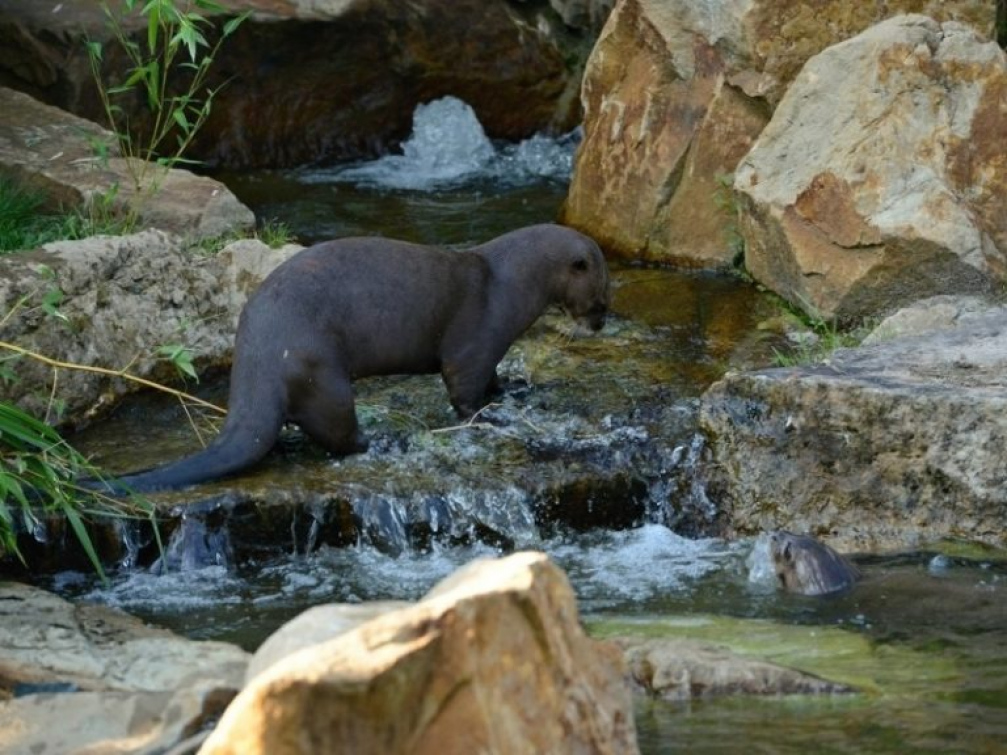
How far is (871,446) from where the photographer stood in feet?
19.0

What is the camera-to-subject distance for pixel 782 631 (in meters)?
5.01

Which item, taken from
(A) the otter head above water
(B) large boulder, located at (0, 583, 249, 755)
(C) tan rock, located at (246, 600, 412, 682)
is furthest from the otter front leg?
(C) tan rock, located at (246, 600, 412, 682)

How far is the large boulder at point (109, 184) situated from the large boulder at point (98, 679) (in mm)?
2813

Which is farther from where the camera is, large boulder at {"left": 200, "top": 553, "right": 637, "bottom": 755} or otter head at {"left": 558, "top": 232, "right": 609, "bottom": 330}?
otter head at {"left": 558, "top": 232, "right": 609, "bottom": 330}

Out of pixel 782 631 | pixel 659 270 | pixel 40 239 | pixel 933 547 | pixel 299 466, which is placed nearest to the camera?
pixel 782 631

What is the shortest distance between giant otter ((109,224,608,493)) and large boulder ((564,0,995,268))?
166cm

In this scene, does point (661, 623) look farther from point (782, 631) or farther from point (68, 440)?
point (68, 440)

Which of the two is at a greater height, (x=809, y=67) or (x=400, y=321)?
(x=809, y=67)

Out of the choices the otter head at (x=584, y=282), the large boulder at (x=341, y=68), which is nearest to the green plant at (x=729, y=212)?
the otter head at (x=584, y=282)

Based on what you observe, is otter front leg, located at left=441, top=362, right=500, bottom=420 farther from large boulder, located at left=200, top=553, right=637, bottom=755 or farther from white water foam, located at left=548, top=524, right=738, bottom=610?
large boulder, located at left=200, top=553, right=637, bottom=755

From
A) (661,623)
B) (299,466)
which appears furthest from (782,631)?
(299,466)

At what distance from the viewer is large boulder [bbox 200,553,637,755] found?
10.1 ft

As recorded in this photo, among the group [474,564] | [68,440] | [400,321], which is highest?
[474,564]

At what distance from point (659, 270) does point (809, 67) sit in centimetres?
119
